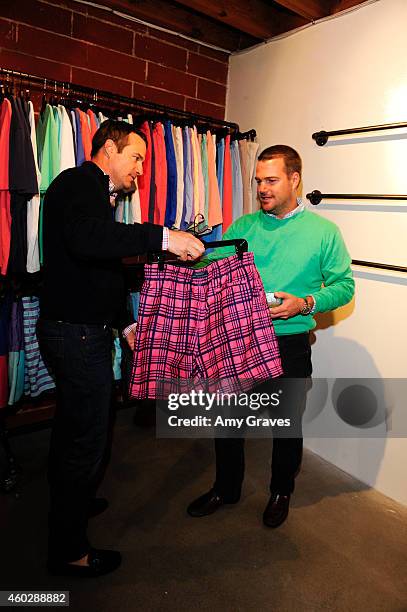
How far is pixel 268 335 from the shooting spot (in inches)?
62.1

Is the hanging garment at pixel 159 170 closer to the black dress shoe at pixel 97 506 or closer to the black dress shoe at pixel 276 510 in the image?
the black dress shoe at pixel 97 506

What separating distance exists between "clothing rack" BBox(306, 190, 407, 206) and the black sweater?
130cm

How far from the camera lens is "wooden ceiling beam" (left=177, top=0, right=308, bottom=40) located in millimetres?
2648

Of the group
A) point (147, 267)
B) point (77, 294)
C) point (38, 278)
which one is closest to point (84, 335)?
point (77, 294)

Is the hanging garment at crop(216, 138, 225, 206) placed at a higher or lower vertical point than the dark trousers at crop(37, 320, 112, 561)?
higher

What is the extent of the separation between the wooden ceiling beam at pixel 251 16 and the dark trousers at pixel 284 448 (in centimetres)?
203

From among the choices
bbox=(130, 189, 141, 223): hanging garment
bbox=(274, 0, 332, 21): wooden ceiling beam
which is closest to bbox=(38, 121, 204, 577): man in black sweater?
bbox=(130, 189, 141, 223): hanging garment

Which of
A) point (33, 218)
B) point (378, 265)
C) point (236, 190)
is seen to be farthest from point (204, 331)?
point (236, 190)

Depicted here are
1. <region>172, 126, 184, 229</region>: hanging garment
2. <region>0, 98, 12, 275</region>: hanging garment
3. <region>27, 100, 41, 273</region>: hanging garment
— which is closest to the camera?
<region>0, 98, 12, 275</region>: hanging garment

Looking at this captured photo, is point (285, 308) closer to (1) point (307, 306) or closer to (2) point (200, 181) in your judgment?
(1) point (307, 306)

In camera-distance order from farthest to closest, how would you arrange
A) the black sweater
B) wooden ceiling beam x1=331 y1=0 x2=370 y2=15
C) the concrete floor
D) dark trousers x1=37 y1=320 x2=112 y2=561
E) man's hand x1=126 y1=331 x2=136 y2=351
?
1. wooden ceiling beam x1=331 y1=0 x2=370 y2=15
2. man's hand x1=126 y1=331 x2=136 y2=351
3. the concrete floor
4. dark trousers x1=37 y1=320 x2=112 y2=561
5. the black sweater

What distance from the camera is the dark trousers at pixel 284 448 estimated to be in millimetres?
1966

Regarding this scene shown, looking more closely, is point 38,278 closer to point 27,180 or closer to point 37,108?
point 27,180

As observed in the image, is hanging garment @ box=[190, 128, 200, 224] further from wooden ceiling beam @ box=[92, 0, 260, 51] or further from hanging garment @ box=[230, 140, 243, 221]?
Answer: wooden ceiling beam @ box=[92, 0, 260, 51]
